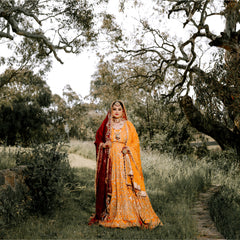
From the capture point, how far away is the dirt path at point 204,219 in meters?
4.64

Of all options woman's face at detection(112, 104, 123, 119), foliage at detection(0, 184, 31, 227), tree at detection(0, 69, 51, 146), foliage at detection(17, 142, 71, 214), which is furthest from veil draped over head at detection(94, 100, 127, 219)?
tree at detection(0, 69, 51, 146)

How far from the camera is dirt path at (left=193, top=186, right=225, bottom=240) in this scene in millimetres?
4637

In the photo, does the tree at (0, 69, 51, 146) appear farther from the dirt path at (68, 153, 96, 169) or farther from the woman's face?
the woman's face

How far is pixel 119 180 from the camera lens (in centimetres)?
503

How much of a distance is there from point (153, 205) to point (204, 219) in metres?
1.18

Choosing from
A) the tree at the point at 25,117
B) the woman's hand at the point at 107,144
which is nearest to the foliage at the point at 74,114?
the tree at the point at 25,117

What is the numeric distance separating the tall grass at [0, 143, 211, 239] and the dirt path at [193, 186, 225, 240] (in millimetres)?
126

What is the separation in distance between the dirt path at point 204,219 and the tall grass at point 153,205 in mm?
126

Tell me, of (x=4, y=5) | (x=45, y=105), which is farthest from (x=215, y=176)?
(x=45, y=105)

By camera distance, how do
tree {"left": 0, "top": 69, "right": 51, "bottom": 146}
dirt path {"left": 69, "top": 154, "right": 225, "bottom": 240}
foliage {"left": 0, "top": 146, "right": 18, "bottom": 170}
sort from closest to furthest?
dirt path {"left": 69, "top": 154, "right": 225, "bottom": 240}, foliage {"left": 0, "top": 146, "right": 18, "bottom": 170}, tree {"left": 0, "top": 69, "right": 51, "bottom": 146}

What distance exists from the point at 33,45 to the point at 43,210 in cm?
983

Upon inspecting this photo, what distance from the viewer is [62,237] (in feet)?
14.3

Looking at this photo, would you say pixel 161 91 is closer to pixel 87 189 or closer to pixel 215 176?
pixel 215 176

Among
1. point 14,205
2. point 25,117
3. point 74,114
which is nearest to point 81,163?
point 14,205
